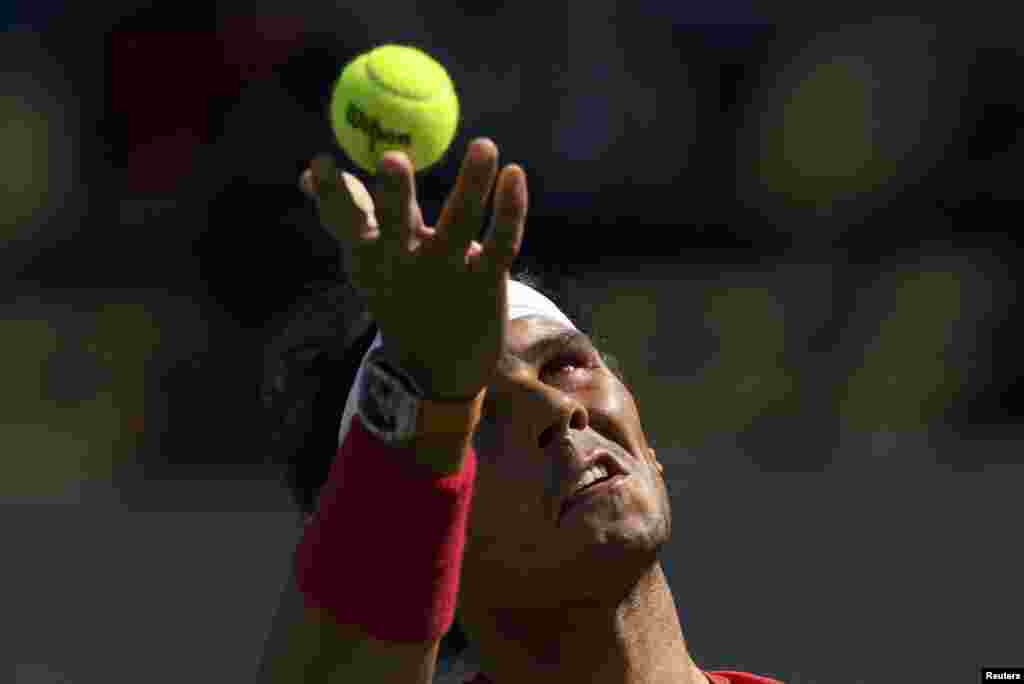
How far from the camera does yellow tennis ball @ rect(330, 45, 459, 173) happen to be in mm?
2346

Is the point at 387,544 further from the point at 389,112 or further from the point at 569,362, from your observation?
the point at 569,362

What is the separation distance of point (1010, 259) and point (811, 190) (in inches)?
32.8

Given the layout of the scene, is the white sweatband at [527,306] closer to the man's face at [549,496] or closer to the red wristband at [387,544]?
the man's face at [549,496]

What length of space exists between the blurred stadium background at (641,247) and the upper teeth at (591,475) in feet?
8.17

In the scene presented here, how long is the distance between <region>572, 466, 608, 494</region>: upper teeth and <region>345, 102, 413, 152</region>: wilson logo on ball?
77cm

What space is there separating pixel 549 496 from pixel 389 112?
2.69 feet

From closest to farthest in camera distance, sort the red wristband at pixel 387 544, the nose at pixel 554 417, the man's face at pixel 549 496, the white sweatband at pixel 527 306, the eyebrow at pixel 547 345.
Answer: the red wristband at pixel 387 544 < the man's face at pixel 549 496 < the nose at pixel 554 417 < the eyebrow at pixel 547 345 < the white sweatband at pixel 527 306

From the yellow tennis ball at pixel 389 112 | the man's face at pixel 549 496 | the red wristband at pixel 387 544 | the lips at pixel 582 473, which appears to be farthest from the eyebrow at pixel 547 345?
the red wristband at pixel 387 544

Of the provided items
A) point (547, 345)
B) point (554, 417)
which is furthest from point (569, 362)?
point (554, 417)

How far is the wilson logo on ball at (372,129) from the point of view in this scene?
2.35 metres

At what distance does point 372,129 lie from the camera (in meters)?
2.36

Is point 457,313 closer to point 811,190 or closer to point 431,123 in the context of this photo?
point 431,123

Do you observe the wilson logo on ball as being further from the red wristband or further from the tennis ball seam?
the red wristband

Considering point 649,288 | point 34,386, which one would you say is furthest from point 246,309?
point 649,288
